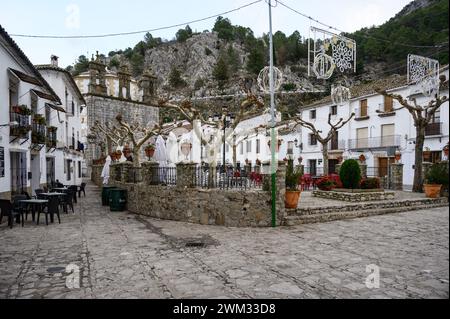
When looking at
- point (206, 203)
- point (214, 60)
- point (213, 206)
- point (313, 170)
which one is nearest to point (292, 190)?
point (213, 206)

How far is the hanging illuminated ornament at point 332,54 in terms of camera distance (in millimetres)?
9062

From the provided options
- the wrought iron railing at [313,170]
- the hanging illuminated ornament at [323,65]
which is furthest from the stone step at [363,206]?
the wrought iron railing at [313,170]

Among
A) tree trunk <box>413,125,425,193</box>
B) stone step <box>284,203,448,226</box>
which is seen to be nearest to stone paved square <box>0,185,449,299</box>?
stone step <box>284,203,448,226</box>

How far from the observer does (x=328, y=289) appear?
4.08 m

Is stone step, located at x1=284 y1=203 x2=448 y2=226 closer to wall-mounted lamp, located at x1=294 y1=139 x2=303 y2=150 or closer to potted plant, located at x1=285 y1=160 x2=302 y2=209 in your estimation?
potted plant, located at x1=285 y1=160 x2=302 y2=209

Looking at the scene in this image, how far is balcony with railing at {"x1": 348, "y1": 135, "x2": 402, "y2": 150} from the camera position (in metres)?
24.0

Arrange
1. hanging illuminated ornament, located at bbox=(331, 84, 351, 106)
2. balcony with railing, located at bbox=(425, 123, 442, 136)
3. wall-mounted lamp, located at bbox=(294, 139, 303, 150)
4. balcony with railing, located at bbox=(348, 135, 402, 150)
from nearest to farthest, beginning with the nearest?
hanging illuminated ornament, located at bbox=(331, 84, 351, 106) < balcony with railing, located at bbox=(425, 123, 442, 136) < balcony with railing, located at bbox=(348, 135, 402, 150) < wall-mounted lamp, located at bbox=(294, 139, 303, 150)

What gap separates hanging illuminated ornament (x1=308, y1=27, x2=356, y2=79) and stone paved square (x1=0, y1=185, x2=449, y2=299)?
4.76 metres

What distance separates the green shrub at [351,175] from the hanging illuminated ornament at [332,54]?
4503mm

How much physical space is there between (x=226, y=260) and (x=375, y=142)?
79.4 ft

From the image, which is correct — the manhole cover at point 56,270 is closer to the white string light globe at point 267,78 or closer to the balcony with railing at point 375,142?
the white string light globe at point 267,78
